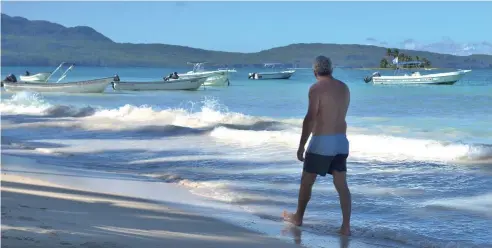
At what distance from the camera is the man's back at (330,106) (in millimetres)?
A: 7004

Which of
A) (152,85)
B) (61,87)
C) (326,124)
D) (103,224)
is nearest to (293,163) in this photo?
(326,124)

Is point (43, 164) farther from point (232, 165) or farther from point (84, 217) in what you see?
point (84, 217)

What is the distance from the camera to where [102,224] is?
7059mm

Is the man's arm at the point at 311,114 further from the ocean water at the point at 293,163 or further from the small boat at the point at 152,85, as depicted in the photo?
the small boat at the point at 152,85

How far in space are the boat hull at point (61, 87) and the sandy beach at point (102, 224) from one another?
41.7 meters

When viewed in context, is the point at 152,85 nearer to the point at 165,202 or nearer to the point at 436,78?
the point at 436,78

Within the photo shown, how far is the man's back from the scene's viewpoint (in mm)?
7004

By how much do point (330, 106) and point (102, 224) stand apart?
2.45 m

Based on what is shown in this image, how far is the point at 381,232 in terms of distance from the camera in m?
7.66

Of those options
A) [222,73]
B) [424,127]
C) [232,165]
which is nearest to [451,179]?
[232,165]

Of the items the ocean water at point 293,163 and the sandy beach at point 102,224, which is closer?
the sandy beach at point 102,224

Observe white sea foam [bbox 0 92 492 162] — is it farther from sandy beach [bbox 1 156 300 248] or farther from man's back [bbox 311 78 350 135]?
man's back [bbox 311 78 350 135]

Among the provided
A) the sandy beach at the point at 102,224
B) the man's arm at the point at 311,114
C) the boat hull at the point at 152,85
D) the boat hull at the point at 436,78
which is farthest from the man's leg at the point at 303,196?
the boat hull at the point at 436,78

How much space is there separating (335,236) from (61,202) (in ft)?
10.2
